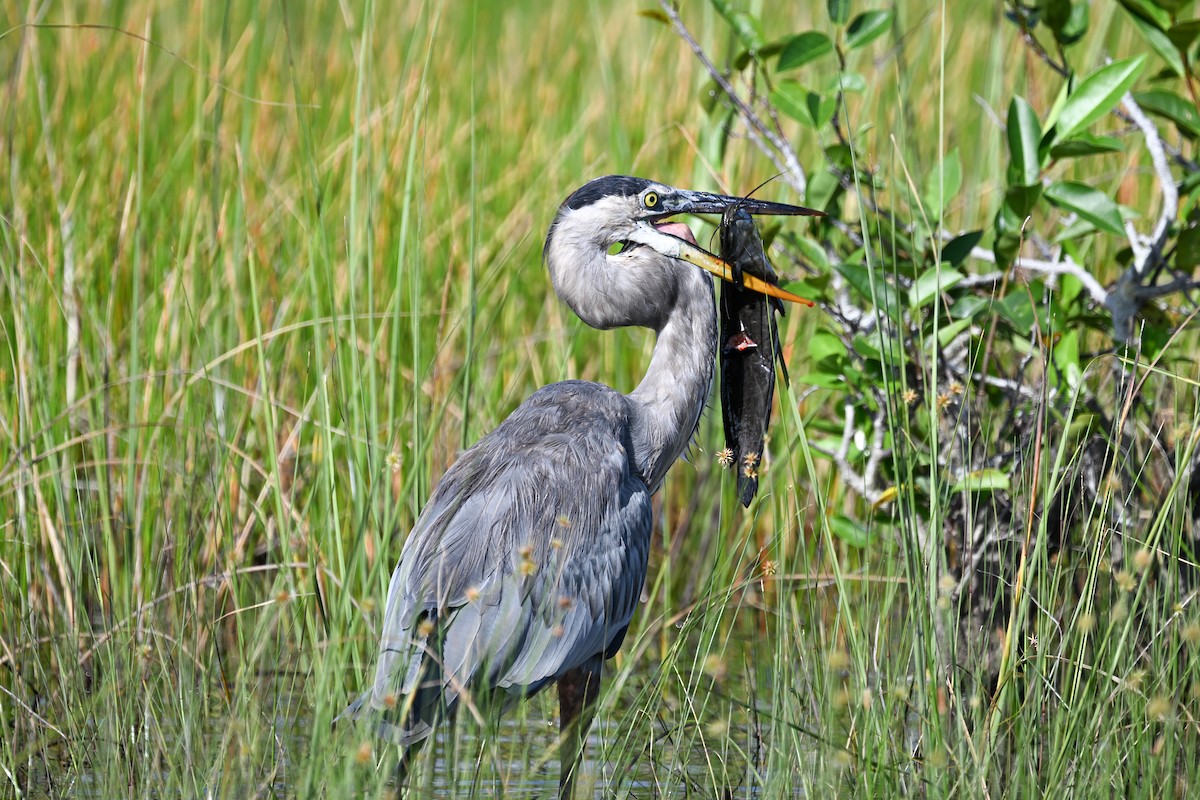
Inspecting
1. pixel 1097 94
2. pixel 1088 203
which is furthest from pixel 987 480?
pixel 1097 94

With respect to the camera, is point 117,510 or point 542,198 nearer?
point 117,510

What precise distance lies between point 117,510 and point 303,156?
4.49ft

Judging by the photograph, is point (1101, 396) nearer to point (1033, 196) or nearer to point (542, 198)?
point (1033, 196)

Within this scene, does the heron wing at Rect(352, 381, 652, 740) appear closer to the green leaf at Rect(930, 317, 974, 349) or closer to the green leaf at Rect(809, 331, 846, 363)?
the green leaf at Rect(809, 331, 846, 363)

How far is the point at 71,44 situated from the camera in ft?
17.1

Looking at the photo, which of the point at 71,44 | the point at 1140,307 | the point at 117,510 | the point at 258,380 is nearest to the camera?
the point at 1140,307

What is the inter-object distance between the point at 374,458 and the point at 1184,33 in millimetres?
2043

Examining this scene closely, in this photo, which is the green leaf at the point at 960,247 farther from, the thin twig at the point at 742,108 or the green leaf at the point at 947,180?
the thin twig at the point at 742,108

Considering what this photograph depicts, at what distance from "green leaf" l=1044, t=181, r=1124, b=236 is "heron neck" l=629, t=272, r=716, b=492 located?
83cm

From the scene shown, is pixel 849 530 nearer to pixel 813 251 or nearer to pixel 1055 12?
pixel 813 251

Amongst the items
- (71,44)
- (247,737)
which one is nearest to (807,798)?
(247,737)

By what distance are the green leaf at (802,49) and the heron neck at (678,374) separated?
0.57 m

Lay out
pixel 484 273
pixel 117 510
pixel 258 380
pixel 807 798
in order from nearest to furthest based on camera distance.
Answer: pixel 807 798
pixel 117 510
pixel 258 380
pixel 484 273

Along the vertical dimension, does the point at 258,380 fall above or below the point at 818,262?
below
